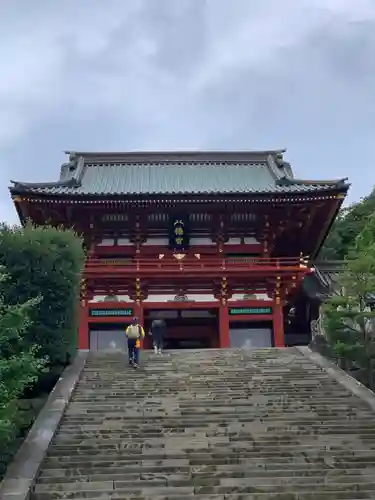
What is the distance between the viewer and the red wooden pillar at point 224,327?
72.5 ft

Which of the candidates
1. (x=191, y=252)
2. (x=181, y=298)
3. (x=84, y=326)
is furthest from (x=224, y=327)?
(x=84, y=326)

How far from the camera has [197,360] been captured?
54.3 feet

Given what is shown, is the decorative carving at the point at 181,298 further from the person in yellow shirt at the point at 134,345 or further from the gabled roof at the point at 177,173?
the person in yellow shirt at the point at 134,345

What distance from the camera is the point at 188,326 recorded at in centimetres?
2388

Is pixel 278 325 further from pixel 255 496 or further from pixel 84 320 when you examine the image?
pixel 255 496

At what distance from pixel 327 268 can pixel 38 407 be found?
699 inches

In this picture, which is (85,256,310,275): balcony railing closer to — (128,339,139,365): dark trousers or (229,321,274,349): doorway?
(229,321,274,349): doorway

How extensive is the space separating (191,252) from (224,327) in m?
3.26

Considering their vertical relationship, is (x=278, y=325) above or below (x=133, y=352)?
above

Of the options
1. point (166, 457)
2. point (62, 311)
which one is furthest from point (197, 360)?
point (166, 457)

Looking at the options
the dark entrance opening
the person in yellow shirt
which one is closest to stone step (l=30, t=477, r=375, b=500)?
the person in yellow shirt

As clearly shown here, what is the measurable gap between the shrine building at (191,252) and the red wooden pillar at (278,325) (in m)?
0.04

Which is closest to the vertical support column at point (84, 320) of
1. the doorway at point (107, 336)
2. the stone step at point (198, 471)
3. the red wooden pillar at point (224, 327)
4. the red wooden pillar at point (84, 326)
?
the red wooden pillar at point (84, 326)

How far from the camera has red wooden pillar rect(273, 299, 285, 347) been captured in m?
22.3
